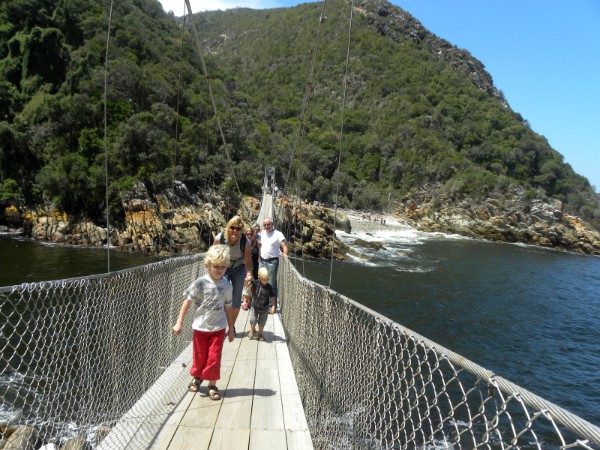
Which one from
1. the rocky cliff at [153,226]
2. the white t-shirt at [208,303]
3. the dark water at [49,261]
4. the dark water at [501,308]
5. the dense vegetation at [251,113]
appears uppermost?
the dense vegetation at [251,113]

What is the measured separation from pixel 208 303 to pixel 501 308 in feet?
46.7

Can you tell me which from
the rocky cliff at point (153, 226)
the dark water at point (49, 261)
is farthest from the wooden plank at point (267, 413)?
the rocky cliff at point (153, 226)

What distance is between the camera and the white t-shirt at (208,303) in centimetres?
230

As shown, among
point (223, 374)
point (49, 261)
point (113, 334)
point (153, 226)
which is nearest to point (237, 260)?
point (223, 374)

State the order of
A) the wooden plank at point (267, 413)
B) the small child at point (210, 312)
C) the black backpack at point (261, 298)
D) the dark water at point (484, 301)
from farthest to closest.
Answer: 1. the dark water at point (484, 301)
2. the black backpack at point (261, 298)
3. the small child at point (210, 312)
4. the wooden plank at point (267, 413)

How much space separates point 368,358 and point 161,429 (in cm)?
113

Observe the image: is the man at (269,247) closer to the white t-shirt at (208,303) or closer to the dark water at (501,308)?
the white t-shirt at (208,303)

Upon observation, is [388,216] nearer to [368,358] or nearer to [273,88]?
[273,88]

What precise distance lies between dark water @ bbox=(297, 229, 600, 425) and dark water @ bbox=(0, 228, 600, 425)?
3cm

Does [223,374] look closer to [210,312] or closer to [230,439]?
[210,312]

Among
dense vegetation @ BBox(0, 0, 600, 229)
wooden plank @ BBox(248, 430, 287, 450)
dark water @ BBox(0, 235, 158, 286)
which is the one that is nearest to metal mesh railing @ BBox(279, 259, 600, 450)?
wooden plank @ BBox(248, 430, 287, 450)

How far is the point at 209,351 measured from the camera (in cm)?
237

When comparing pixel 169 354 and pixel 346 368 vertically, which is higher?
pixel 346 368

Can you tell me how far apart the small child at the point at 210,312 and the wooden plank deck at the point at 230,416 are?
0.54 ft
